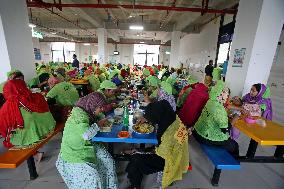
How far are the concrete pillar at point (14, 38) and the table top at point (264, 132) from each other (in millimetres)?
5088

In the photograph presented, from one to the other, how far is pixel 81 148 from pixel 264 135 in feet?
7.50

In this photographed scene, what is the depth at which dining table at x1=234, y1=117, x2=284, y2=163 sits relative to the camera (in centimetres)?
216

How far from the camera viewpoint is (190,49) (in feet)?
49.2

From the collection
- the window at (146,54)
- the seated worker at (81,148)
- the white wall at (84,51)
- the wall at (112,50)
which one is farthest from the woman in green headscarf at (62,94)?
the white wall at (84,51)

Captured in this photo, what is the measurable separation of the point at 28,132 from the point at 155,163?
1845mm

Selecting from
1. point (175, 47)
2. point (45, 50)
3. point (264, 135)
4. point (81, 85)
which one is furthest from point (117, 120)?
point (45, 50)

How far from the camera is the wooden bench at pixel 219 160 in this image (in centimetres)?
230

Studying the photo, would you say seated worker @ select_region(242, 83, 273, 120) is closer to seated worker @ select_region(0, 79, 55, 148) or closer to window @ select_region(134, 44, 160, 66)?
seated worker @ select_region(0, 79, 55, 148)

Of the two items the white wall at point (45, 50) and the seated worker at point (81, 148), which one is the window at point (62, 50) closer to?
the white wall at point (45, 50)

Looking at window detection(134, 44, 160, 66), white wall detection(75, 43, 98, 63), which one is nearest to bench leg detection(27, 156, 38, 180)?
window detection(134, 44, 160, 66)

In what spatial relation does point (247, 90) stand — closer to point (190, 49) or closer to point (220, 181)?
point (220, 181)

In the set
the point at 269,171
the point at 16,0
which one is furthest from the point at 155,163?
the point at 16,0

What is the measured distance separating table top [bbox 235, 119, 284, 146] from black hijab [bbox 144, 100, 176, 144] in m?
1.12

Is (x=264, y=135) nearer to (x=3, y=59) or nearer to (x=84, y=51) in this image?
(x=3, y=59)
